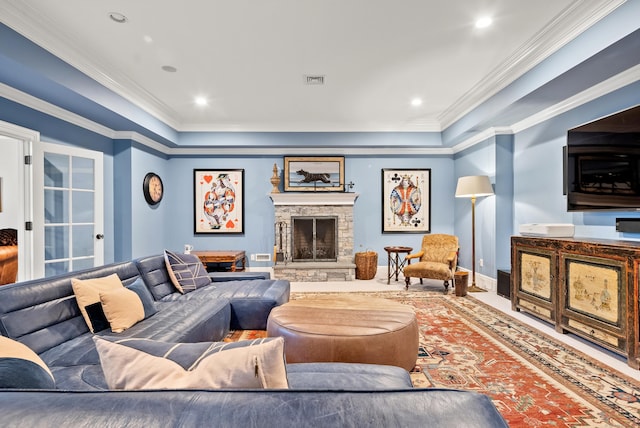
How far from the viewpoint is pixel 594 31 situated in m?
2.41

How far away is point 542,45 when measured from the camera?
2857mm

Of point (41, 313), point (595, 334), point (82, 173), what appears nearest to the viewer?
point (41, 313)

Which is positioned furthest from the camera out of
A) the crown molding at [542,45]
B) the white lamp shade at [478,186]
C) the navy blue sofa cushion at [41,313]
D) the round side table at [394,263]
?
the round side table at [394,263]

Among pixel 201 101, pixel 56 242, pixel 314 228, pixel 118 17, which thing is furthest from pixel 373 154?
pixel 56 242

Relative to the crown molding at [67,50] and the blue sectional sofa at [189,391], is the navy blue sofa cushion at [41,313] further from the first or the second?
the crown molding at [67,50]

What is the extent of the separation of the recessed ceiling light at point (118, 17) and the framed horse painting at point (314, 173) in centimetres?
350

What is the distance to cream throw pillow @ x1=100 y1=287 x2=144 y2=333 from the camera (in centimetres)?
215

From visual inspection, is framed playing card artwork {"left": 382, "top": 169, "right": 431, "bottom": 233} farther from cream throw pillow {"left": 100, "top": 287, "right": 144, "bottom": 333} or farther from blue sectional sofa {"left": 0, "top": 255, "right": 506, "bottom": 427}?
cream throw pillow {"left": 100, "top": 287, "right": 144, "bottom": 333}

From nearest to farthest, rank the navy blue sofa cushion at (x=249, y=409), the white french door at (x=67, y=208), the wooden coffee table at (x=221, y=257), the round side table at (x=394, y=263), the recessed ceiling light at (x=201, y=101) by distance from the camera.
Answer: the navy blue sofa cushion at (x=249, y=409), the white french door at (x=67, y=208), the recessed ceiling light at (x=201, y=101), the wooden coffee table at (x=221, y=257), the round side table at (x=394, y=263)

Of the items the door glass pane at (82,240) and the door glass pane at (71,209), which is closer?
the door glass pane at (71,209)

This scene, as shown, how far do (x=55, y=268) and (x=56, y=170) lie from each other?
1.09 metres

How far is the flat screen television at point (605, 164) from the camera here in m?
2.66

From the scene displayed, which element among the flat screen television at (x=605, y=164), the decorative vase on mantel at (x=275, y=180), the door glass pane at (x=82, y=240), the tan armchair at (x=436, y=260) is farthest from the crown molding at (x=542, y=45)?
the door glass pane at (x=82, y=240)

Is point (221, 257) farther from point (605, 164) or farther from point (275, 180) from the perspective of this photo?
point (605, 164)
